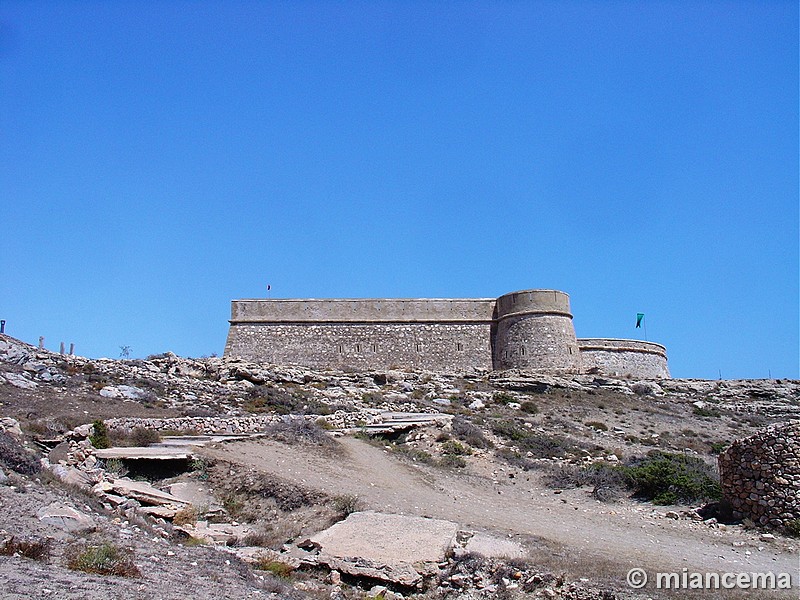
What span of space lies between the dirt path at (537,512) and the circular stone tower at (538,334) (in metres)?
18.5

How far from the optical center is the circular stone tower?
31.8 meters

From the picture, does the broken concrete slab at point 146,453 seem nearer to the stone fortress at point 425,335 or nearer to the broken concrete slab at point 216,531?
the broken concrete slab at point 216,531

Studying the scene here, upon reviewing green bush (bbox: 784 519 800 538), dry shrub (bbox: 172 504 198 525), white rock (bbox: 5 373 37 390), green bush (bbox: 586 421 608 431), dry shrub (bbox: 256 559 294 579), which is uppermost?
green bush (bbox: 586 421 608 431)

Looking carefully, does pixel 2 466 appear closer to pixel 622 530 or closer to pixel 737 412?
pixel 622 530

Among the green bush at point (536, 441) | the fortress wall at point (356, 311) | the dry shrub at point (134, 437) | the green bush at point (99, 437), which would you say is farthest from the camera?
the fortress wall at point (356, 311)

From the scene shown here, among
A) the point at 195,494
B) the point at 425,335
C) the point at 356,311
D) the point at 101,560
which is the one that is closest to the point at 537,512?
the point at 195,494

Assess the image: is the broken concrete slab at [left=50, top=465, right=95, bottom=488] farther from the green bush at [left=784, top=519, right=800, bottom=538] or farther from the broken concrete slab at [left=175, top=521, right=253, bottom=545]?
the green bush at [left=784, top=519, right=800, bottom=538]

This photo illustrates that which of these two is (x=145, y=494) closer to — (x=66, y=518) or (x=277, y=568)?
(x=66, y=518)

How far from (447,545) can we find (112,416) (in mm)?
11457

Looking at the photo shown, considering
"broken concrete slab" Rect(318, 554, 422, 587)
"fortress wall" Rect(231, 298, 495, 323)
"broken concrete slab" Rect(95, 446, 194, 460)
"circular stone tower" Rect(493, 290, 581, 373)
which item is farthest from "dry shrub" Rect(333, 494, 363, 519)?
"fortress wall" Rect(231, 298, 495, 323)

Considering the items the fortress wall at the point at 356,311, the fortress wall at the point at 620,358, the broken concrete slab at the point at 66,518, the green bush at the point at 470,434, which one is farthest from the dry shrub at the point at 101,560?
the fortress wall at the point at 620,358

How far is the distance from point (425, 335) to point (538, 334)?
6281 mm

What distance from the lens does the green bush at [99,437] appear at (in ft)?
41.0

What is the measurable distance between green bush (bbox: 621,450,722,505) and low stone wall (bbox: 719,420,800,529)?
1274mm
